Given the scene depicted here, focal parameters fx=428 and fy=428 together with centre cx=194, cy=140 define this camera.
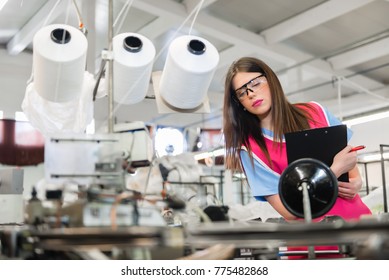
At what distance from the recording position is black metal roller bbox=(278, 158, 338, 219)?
2.40 ft

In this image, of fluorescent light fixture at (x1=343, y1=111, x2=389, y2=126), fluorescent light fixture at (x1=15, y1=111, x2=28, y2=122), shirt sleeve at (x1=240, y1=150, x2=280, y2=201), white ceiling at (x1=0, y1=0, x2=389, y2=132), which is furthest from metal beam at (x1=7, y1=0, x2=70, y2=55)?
fluorescent light fixture at (x1=343, y1=111, x2=389, y2=126)

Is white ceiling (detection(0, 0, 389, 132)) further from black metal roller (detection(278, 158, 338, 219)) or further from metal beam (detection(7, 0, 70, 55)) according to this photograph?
black metal roller (detection(278, 158, 338, 219))

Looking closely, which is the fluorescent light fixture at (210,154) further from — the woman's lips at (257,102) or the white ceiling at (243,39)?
the woman's lips at (257,102)

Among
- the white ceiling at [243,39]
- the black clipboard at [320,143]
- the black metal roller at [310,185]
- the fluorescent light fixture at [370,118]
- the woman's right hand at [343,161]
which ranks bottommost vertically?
the black metal roller at [310,185]

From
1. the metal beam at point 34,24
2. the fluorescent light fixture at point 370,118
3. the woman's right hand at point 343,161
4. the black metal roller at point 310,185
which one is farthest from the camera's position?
the fluorescent light fixture at point 370,118

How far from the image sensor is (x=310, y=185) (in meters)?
0.74

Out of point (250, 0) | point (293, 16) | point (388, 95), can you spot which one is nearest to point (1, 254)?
point (250, 0)

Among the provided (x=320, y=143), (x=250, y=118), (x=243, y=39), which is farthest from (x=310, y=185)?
(x=243, y=39)

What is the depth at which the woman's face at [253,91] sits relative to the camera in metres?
1.06

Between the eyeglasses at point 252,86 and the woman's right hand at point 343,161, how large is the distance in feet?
0.86

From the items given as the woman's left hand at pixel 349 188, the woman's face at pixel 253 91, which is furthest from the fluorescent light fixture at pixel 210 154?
the woman's left hand at pixel 349 188

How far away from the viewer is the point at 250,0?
1.64m

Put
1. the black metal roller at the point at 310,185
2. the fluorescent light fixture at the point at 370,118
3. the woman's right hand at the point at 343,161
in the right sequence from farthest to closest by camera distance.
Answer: the fluorescent light fixture at the point at 370,118
the woman's right hand at the point at 343,161
the black metal roller at the point at 310,185

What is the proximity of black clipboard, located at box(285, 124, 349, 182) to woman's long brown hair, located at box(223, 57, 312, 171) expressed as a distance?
0.47ft
